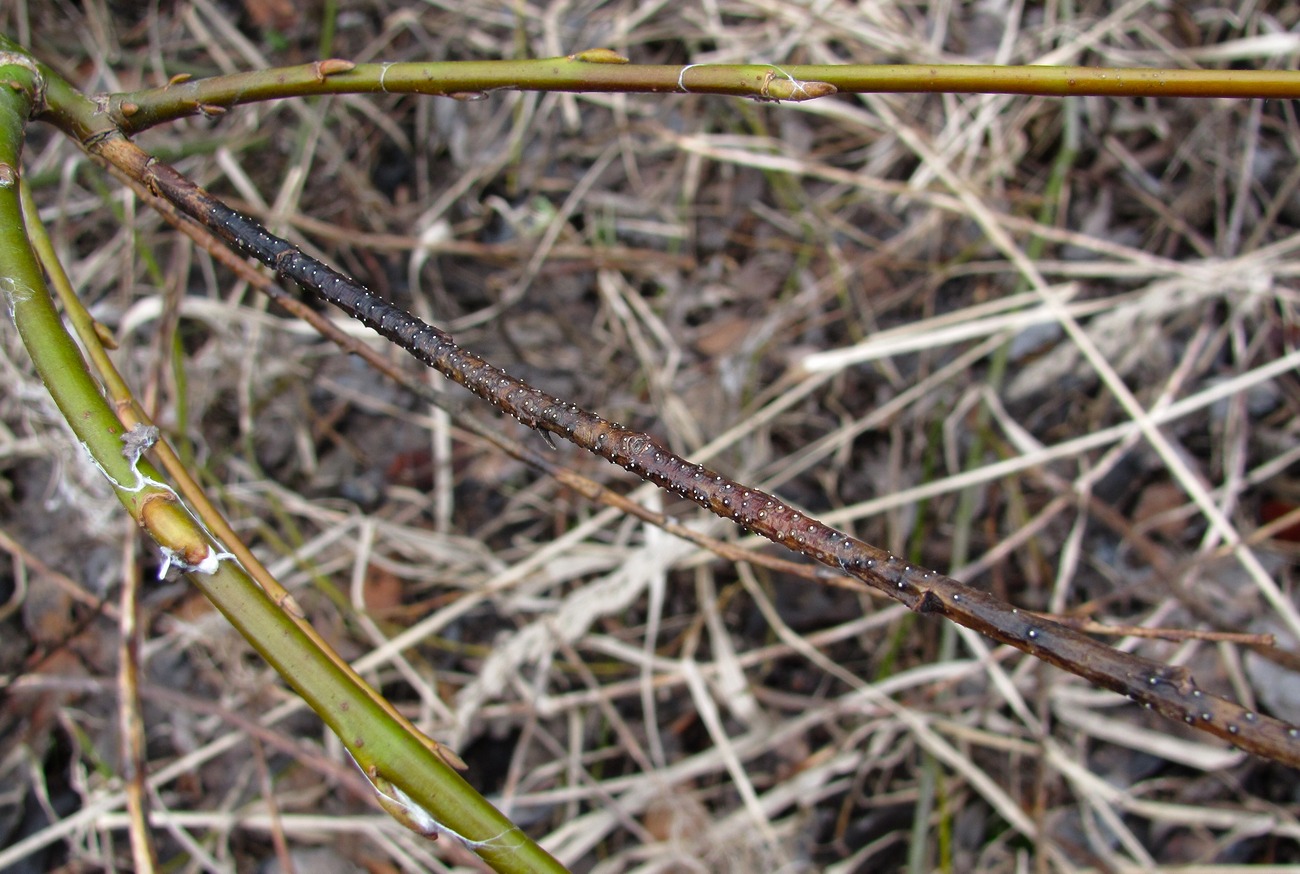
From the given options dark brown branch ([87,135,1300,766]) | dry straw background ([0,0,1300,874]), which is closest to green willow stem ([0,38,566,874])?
dark brown branch ([87,135,1300,766])

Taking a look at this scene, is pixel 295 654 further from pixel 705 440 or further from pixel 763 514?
pixel 705 440

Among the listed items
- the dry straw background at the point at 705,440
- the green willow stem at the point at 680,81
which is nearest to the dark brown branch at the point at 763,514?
the green willow stem at the point at 680,81

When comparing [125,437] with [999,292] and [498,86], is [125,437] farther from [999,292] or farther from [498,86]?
[999,292]

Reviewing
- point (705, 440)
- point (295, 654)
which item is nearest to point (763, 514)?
point (295, 654)

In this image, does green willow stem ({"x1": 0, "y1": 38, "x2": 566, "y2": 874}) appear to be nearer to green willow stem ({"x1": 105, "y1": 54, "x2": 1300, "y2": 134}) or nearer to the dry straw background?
green willow stem ({"x1": 105, "y1": 54, "x2": 1300, "y2": 134})

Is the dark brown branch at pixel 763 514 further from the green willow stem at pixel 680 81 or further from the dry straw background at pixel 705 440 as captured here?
the dry straw background at pixel 705 440

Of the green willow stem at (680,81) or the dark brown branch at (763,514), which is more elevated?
the green willow stem at (680,81)
